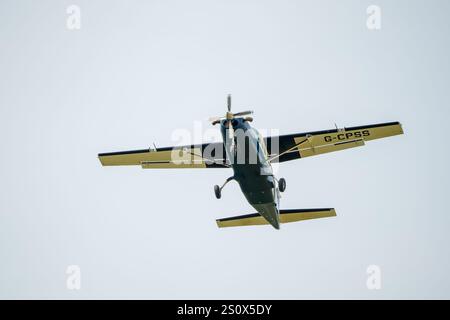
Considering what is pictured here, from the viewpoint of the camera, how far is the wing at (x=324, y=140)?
2784cm

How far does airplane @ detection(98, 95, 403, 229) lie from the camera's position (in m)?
25.7

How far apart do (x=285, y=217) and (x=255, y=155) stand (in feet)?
16.0

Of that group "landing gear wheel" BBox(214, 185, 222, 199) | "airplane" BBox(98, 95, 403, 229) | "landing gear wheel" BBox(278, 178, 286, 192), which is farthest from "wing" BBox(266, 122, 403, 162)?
"landing gear wheel" BBox(214, 185, 222, 199)

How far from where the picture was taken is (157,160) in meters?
30.2

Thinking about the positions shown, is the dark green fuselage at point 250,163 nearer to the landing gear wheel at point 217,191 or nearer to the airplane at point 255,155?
the airplane at point 255,155

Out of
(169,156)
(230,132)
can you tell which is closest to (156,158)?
(169,156)

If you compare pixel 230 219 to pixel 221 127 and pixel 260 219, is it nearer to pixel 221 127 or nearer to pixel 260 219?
pixel 260 219

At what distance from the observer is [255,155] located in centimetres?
2584

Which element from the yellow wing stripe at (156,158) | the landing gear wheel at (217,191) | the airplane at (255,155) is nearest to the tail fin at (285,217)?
the airplane at (255,155)

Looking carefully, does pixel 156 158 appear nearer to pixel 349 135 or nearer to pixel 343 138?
pixel 343 138
